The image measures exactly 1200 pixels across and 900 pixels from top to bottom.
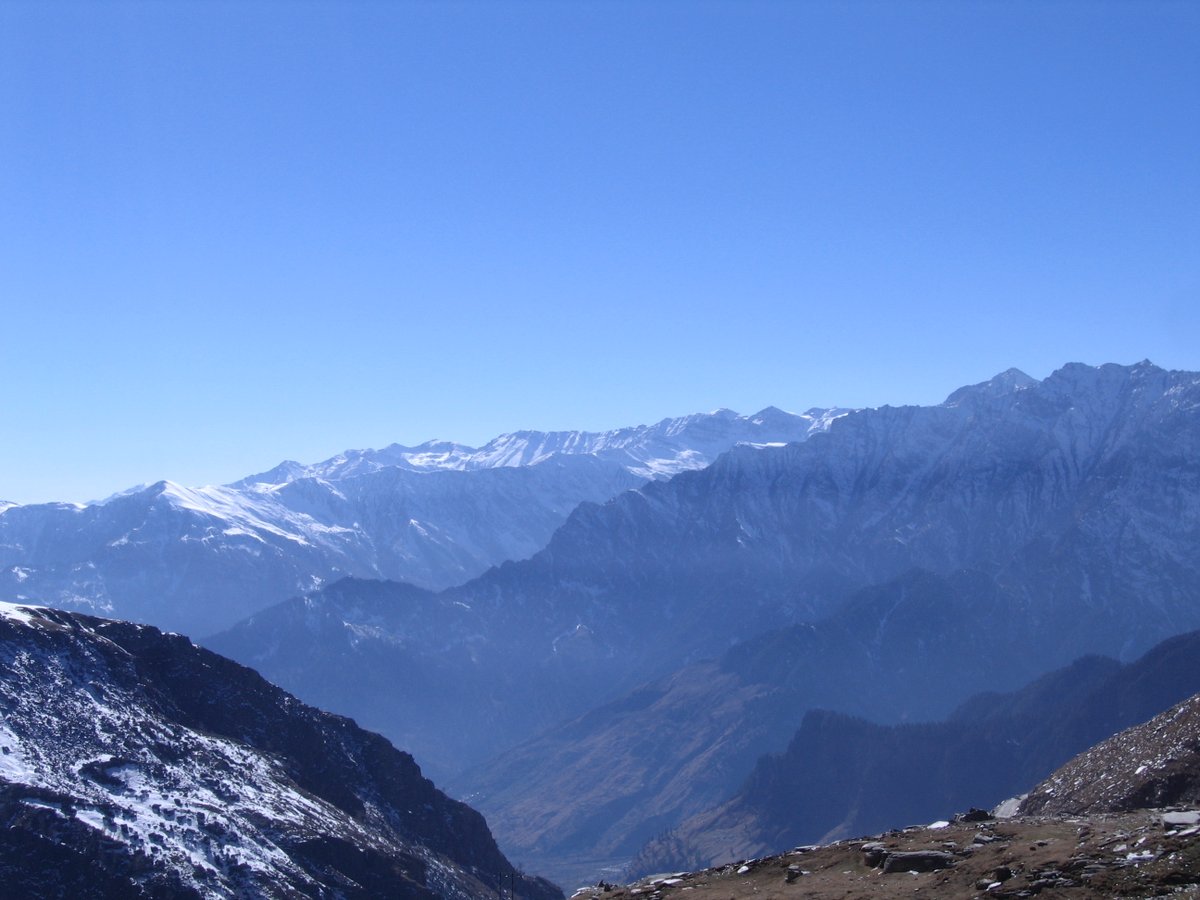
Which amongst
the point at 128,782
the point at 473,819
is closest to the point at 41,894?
the point at 128,782

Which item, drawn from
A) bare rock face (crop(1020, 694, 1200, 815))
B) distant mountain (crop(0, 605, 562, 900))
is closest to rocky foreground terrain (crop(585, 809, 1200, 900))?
bare rock face (crop(1020, 694, 1200, 815))

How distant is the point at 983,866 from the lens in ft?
141

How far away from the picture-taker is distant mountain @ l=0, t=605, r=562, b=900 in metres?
122

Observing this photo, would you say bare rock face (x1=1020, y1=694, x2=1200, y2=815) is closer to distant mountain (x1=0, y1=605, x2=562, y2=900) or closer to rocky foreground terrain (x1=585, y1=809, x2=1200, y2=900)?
rocky foreground terrain (x1=585, y1=809, x2=1200, y2=900)

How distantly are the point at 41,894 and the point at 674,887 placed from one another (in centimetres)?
8658

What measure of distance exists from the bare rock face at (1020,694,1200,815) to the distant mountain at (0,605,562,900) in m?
78.8

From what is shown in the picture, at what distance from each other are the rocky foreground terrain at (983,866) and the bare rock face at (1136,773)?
18.6 m

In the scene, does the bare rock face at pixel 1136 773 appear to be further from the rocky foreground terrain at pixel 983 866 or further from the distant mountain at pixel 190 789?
the distant mountain at pixel 190 789


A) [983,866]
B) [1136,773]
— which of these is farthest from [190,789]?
[983,866]

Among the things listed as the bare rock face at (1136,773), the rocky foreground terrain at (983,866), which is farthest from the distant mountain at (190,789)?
the rocky foreground terrain at (983,866)

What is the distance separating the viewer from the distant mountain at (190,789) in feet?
402

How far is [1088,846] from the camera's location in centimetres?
4259

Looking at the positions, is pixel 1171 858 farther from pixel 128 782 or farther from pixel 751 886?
pixel 128 782

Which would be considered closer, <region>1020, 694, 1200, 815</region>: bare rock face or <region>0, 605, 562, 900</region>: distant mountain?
<region>1020, 694, 1200, 815</region>: bare rock face
